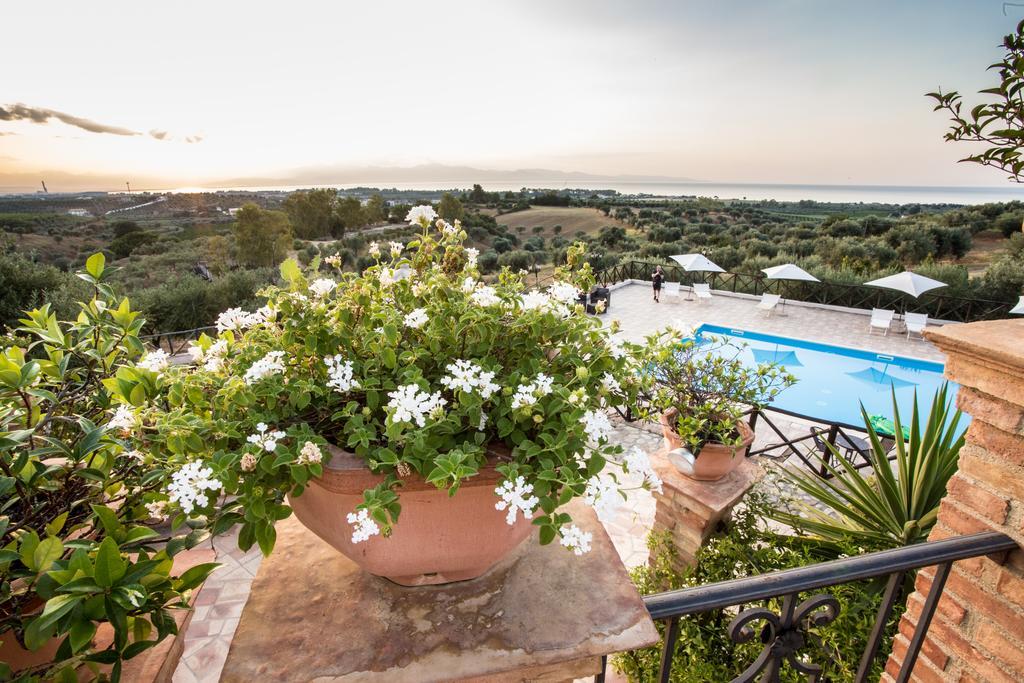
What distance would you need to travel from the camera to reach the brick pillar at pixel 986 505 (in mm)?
1182

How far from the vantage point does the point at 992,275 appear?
13586 millimetres

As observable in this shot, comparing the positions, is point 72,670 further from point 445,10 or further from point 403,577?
point 445,10

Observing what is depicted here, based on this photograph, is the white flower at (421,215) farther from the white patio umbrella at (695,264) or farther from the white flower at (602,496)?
the white patio umbrella at (695,264)

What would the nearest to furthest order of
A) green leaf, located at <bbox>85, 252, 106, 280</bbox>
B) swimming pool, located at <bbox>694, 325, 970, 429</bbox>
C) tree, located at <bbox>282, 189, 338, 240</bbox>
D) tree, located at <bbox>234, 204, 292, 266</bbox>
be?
green leaf, located at <bbox>85, 252, 106, 280</bbox>
swimming pool, located at <bbox>694, 325, 970, 429</bbox>
tree, located at <bbox>234, 204, 292, 266</bbox>
tree, located at <bbox>282, 189, 338, 240</bbox>

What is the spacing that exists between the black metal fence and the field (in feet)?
73.1

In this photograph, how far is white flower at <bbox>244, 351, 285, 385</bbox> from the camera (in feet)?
2.55

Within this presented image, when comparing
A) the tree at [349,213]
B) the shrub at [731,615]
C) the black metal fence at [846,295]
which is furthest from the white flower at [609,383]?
the tree at [349,213]

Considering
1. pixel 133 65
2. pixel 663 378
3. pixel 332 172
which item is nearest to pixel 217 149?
pixel 133 65

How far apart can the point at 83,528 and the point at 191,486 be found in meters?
0.38

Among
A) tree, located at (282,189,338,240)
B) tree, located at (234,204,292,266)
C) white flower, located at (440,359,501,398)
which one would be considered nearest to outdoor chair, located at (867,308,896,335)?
white flower, located at (440,359,501,398)

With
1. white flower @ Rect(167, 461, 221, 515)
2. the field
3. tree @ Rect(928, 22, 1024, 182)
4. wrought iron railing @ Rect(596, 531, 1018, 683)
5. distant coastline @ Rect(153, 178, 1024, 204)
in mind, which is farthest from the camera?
distant coastline @ Rect(153, 178, 1024, 204)

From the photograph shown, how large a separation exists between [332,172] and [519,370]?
58654mm

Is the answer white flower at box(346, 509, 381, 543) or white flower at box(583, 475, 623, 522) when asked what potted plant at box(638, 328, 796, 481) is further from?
white flower at box(346, 509, 381, 543)

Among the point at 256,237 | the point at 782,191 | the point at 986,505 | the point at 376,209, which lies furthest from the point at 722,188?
the point at 986,505
